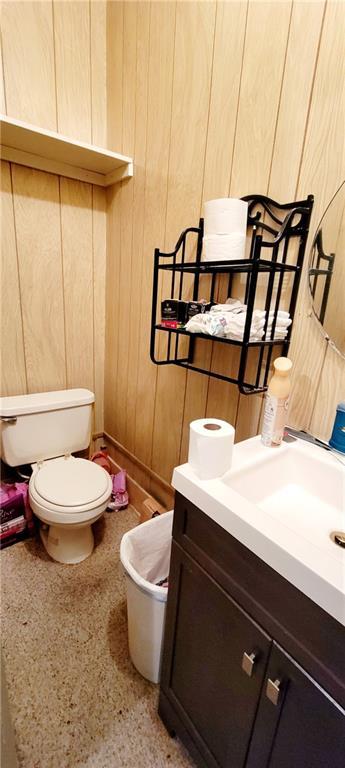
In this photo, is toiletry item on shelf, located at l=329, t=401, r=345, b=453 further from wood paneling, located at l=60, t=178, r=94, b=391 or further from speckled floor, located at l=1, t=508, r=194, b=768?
wood paneling, located at l=60, t=178, r=94, b=391

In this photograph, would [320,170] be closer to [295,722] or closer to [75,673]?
[295,722]

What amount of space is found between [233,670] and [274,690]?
13 centimetres

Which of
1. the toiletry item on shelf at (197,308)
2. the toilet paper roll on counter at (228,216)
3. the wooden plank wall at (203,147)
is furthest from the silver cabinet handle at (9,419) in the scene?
the toilet paper roll on counter at (228,216)

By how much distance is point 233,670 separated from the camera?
2.26 ft

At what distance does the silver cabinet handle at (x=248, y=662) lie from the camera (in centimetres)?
62

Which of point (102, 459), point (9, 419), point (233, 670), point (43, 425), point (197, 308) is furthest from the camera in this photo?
point (102, 459)

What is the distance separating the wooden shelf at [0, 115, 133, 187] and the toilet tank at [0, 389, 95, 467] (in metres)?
1.10

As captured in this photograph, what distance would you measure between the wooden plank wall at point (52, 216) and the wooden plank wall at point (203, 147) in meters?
0.10

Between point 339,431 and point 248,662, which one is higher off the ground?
point 339,431

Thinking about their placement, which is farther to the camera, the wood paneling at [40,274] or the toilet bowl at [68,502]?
the wood paneling at [40,274]

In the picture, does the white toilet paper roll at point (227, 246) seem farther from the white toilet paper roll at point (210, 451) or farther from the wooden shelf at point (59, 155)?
the wooden shelf at point (59, 155)

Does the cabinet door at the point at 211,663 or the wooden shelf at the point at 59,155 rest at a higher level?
the wooden shelf at the point at 59,155

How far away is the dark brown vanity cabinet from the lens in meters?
0.54

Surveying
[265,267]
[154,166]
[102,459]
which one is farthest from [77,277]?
[265,267]
